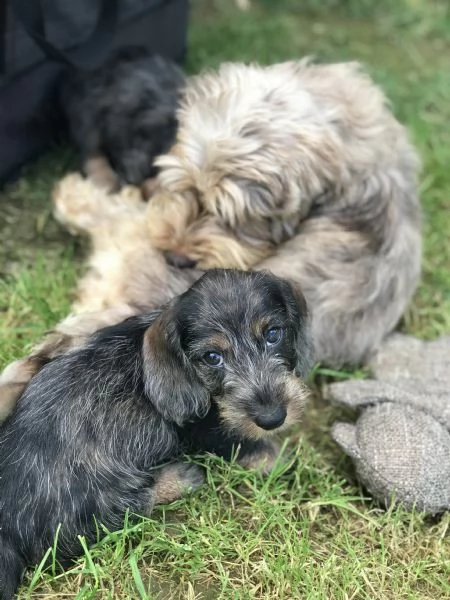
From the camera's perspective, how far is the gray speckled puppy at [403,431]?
3367 millimetres

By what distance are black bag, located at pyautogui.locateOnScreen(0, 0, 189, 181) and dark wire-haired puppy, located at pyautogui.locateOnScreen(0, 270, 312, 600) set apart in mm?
1870

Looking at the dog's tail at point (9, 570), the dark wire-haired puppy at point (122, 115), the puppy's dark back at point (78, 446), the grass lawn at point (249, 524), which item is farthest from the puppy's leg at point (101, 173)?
the dog's tail at point (9, 570)

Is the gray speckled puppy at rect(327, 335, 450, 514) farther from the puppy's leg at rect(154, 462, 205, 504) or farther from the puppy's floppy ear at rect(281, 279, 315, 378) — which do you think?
the puppy's leg at rect(154, 462, 205, 504)

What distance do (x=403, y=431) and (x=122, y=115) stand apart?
2681 millimetres

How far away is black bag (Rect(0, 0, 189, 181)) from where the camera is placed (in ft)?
13.7

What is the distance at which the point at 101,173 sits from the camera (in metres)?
5.00

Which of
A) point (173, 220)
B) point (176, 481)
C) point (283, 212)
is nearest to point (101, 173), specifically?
point (173, 220)

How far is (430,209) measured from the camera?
545 centimetres

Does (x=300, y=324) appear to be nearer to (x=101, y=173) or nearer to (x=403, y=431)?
(x=403, y=431)

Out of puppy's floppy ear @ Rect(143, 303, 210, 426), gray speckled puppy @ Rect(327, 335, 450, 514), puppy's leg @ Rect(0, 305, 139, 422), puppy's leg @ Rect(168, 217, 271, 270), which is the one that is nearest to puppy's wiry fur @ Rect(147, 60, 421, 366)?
puppy's leg @ Rect(168, 217, 271, 270)

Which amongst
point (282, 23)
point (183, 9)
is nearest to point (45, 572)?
point (183, 9)

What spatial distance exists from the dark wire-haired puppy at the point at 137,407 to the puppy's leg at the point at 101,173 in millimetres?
1915

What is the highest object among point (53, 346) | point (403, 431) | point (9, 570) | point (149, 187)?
point (149, 187)

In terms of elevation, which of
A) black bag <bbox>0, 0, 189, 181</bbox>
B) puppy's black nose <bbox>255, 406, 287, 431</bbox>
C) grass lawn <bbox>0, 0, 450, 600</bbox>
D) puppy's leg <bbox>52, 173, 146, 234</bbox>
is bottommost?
grass lawn <bbox>0, 0, 450, 600</bbox>
